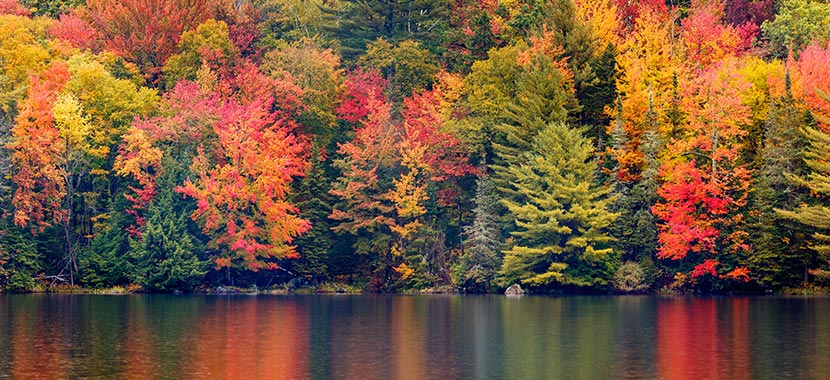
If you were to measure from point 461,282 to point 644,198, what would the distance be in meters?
13.2

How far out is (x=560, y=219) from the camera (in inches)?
3216

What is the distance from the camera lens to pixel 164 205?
83.9m

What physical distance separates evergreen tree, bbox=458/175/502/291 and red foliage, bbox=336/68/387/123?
11535 mm

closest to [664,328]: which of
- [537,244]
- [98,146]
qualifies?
[537,244]

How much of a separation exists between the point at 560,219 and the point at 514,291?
5.69 m

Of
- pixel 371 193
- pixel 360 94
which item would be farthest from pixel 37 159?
pixel 360 94

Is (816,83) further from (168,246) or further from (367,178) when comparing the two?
(168,246)

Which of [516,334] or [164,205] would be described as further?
[164,205]

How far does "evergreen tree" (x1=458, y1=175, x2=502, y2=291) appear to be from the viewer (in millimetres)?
84000

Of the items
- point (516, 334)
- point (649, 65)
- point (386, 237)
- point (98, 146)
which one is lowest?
point (516, 334)

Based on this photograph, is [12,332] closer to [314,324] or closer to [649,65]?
[314,324]

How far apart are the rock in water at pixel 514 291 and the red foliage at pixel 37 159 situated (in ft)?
96.5

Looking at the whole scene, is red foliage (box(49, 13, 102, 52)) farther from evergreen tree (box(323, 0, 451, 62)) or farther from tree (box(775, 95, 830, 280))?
tree (box(775, 95, 830, 280))

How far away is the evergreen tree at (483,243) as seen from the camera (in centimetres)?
8400
